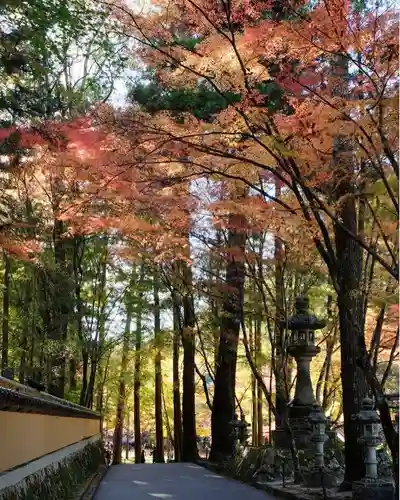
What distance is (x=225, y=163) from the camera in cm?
665

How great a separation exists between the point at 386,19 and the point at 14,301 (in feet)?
52.1

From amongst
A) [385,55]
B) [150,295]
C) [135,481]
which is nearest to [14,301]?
[150,295]

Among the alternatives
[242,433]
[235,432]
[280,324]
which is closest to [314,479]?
[280,324]

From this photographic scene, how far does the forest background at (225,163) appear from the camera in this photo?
5.14m

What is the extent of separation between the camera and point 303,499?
7.22 metres

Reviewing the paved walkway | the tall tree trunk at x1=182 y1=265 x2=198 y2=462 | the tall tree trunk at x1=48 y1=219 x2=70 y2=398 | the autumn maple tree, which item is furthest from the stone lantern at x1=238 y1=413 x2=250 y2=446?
the autumn maple tree

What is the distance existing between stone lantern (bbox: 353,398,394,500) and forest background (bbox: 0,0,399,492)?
636 millimetres

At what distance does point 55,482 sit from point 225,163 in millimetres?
4018

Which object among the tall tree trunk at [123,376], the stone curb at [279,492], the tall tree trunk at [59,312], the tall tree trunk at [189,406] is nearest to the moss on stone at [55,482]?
the stone curb at [279,492]

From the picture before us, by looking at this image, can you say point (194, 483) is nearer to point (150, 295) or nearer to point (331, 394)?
point (331, 394)

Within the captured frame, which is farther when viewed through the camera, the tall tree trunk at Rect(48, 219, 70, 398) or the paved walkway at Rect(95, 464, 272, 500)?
the tall tree trunk at Rect(48, 219, 70, 398)

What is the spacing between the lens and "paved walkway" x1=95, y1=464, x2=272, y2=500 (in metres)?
8.37

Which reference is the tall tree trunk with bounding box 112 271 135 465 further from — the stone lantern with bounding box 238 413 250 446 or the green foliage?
the green foliage

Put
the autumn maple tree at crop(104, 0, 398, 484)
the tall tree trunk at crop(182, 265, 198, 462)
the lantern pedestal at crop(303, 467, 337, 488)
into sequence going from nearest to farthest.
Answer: the autumn maple tree at crop(104, 0, 398, 484) → the lantern pedestal at crop(303, 467, 337, 488) → the tall tree trunk at crop(182, 265, 198, 462)
